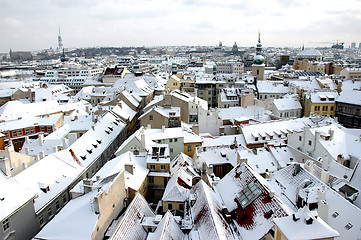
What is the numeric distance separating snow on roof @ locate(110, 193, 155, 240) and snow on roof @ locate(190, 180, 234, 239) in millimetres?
4726

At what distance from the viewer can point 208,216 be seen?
2647cm

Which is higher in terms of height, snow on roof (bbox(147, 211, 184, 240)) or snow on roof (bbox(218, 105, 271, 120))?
snow on roof (bbox(218, 105, 271, 120))

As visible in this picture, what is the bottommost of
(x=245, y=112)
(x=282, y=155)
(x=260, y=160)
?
(x=260, y=160)

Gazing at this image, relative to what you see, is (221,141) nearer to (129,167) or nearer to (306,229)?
(129,167)

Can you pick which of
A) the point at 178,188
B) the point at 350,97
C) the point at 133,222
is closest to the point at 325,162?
the point at 178,188

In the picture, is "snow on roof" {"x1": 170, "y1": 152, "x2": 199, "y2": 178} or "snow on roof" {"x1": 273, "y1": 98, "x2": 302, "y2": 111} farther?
"snow on roof" {"x1": 273, "y1": 98, "x2": 302, "y2": 111}

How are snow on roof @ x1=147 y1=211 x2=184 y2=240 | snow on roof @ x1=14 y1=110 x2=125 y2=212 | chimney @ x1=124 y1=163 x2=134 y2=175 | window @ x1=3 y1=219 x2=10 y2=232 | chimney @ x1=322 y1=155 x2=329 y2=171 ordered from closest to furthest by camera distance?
snow on roof @ x1=147 y1=211 x2=184 y2=240
window @ x1=3 y1=219 x2=10 y2=232
snow on roof @ x1=14 y1=110 x2=125 y2=212
chimney @ x1=124 y1=163 x2=134 y2=175
chimney @ x1=322 y1=155 x2=329 y2=171

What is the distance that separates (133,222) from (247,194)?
10.9 m

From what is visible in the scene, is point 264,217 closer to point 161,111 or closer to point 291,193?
point 291,193

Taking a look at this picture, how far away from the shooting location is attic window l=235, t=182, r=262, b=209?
28.2m

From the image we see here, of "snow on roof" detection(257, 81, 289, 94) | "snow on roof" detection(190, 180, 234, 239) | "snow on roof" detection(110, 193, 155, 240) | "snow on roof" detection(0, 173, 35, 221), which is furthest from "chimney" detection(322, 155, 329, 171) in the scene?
"snow on roof" detection(257, 81, 289, 94)

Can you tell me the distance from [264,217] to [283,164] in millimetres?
16573

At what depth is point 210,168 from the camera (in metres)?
37.5

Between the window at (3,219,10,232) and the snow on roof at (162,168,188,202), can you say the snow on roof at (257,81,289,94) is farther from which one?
the window at (3,219,10,232)
